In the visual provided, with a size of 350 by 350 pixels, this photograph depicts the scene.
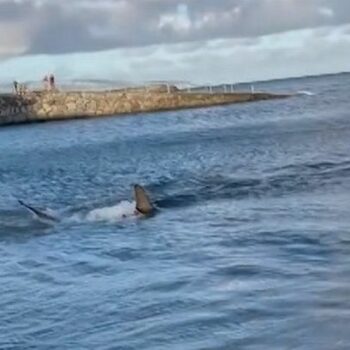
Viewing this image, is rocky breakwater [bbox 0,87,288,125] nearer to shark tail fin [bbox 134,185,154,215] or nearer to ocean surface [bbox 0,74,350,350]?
ocean surface [bbox 0,74,350,350]

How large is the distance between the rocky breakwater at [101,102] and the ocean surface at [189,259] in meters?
84.0

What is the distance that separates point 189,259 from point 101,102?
402 ft

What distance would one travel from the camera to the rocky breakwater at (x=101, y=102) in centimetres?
13288

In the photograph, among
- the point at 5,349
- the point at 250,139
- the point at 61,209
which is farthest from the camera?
the point at 250,139

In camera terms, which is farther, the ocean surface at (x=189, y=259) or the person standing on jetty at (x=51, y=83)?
the person standing on jetty at (x=51, y=83)

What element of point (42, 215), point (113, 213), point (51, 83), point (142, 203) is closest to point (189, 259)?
point (142, 203)

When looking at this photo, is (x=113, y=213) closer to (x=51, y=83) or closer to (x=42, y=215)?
(x=42, y=215)

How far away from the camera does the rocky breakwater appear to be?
13288cm

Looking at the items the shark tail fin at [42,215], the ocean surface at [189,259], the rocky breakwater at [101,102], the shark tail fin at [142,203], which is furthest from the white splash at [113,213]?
the rocky breakwater at [101,102]

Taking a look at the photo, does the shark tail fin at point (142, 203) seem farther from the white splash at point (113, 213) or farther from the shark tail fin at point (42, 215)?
the shark tail fin at point (42, 215)

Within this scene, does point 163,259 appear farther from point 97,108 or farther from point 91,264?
point 97,108

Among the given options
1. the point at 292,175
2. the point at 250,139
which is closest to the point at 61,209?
the point at 292,175

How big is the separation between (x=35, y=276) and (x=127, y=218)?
8.09 meters

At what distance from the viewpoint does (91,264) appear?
67.0 ft
